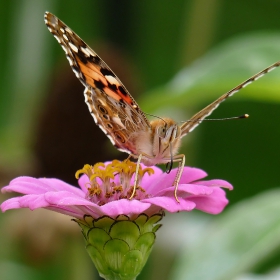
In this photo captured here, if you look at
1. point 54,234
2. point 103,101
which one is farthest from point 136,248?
point 54,234

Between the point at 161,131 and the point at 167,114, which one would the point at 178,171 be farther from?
the point at 167,114

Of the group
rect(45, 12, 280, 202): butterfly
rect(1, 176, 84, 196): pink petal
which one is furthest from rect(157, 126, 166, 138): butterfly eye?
rect(1, 176, 84, 196): pink petal

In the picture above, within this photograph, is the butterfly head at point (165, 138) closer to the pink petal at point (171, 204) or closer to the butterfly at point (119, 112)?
the butterfly at point (119, 112)

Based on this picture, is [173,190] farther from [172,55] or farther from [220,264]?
[172,55]

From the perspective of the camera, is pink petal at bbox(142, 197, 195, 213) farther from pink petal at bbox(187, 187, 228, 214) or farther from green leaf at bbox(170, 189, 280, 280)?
green leaf at bbox(170, 189, 280, 280)

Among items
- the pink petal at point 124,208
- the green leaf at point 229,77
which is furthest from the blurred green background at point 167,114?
the pink petal at point 124,208

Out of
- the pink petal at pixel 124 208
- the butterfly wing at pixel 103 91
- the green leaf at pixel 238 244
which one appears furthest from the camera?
the green leaf at pixel 238 244

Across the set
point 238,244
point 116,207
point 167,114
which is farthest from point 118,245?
point 167,114
